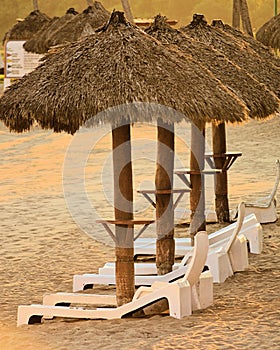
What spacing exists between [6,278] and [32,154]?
10650 millimetres

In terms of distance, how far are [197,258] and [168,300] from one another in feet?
1.04

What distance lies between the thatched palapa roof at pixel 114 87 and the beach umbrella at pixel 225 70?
33.9 inches

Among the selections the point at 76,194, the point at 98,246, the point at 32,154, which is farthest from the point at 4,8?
the point at 98,246

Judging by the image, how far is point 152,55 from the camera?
21.1 feet

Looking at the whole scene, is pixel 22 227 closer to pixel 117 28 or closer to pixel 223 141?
pixel 223 141

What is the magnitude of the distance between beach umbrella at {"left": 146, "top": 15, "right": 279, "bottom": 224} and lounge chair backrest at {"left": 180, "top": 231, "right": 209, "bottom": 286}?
1.77 metres

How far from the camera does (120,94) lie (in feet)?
20.1

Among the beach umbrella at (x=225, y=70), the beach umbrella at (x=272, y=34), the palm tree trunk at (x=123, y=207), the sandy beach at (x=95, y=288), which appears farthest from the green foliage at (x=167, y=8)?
the palm tree trunk at (x=123, y=207)

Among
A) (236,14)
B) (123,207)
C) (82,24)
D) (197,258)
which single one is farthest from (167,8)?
(197,258)

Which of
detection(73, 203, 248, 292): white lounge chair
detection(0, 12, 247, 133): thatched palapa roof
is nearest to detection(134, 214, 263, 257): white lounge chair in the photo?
detection(73, 203, 248, 292): white lounge chair

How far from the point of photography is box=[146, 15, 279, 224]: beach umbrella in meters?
7.57

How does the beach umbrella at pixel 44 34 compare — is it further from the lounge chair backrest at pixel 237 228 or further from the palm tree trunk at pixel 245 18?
the lounge chair backrest at pixel 237 228

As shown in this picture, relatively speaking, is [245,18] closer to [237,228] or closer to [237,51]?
[237,51]

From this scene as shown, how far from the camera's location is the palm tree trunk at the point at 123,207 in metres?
6.33
